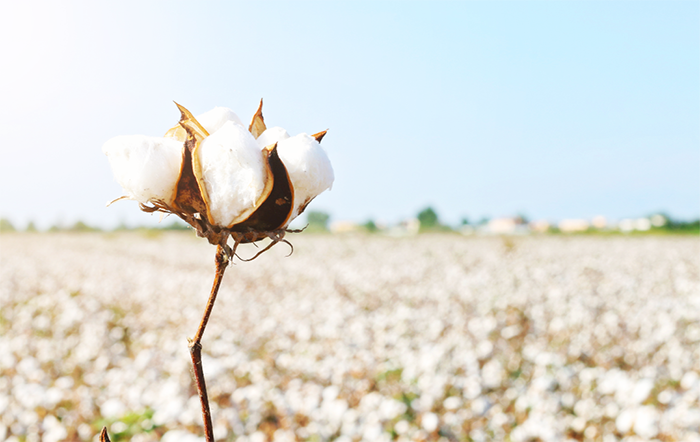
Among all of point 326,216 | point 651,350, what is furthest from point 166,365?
point 326,216

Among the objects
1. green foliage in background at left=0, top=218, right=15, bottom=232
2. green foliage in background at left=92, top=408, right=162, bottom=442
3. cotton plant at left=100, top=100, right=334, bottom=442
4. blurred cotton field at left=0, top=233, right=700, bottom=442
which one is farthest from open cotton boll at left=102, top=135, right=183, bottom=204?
green foliage in background at left=0, top=218, right=15, bottom=232

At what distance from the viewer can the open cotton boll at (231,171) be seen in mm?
450

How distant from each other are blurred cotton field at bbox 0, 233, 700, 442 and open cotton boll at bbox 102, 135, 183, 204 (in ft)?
7.19

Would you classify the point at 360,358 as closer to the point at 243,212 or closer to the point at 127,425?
the point at 127,425

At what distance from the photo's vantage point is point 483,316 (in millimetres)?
5102

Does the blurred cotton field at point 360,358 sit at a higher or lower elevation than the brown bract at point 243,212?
lower

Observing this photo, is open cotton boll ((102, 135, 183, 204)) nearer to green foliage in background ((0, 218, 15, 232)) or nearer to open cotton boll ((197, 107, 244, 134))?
open cotton boll ((197, 107, 244, 134))

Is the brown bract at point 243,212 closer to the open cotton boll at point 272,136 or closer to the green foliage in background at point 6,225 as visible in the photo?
the open cotton boll at point 272,136

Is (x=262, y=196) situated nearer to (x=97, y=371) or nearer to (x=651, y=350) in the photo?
(x=97, y=371)

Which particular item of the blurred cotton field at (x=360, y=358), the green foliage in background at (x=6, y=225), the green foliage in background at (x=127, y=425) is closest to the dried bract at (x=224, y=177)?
the blurred cotton field at (x=360, y=358)

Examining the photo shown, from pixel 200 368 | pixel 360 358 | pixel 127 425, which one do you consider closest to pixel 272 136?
pixel 200 368

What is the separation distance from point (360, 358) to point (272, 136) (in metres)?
3.40

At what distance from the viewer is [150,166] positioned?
0.46 metres

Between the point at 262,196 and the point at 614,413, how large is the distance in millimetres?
3240
